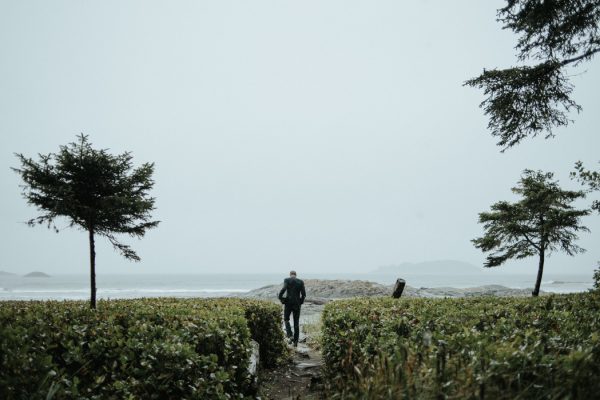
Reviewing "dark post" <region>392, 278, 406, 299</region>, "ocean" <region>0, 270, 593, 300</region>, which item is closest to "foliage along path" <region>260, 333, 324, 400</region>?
"dark post" <region>392, 278, 406, 299</region>

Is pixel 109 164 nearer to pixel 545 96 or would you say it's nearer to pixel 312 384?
pixel 312 384

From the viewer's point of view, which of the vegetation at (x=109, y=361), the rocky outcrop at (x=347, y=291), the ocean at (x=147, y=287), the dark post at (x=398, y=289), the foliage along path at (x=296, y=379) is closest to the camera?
the vegetation at (x=109, y=361)

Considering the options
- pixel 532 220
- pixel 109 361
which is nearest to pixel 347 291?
pixel 532 220

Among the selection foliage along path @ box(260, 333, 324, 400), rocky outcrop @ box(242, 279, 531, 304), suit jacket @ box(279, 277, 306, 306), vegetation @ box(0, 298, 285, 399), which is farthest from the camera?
rocky outcrop @ box(242, 279, 531, 304)

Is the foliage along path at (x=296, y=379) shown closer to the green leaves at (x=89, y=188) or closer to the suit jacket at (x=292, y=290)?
the suit jacket at (x=292, y=290)

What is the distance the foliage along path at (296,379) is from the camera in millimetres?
7250

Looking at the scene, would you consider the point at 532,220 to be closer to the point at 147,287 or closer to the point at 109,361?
the point at 109,361

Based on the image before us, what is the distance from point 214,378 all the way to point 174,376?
0.43 m

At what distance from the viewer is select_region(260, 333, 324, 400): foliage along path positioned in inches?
285

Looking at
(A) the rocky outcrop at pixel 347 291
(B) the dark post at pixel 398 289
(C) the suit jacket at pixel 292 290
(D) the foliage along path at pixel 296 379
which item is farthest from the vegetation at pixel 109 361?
(A) the rocky outcrop at pixel 347 291

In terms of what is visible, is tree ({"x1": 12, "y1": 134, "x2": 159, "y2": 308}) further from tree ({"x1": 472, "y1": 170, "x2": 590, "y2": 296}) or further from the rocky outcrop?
the rocky outcrop

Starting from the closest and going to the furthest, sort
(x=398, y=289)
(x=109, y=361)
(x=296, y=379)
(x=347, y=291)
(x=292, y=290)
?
(x=109, y=361), (x=296, y=379), (x=292, y=290), (x=398, y=289), (x=347, y=291)

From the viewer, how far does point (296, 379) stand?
871 centimetres

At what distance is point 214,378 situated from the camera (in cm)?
414
